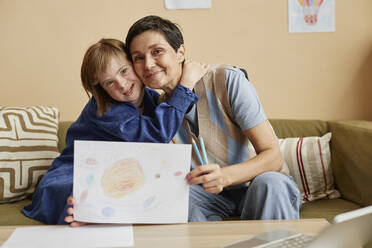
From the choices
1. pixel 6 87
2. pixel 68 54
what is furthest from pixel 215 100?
pixel 6 87

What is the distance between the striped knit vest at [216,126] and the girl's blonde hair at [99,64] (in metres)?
0.31

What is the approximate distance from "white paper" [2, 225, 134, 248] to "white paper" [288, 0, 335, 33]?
5.09 ft

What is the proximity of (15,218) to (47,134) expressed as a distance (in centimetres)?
47

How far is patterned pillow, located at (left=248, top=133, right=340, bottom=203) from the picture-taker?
1822 mm

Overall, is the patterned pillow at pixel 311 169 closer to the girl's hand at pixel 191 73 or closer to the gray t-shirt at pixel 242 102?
the gray t-shirt at pixel 242 102

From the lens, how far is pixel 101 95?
156cm

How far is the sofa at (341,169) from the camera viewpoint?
162cm

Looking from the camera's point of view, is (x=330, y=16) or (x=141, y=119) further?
(x=330, y=16)

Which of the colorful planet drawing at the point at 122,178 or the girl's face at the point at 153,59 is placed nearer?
the colorful planet drawing at the point at 122,178

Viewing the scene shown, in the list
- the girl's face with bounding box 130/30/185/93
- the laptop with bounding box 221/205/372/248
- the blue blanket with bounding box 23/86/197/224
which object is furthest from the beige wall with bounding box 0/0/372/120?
the laptop with bounding box 221/205/372/248

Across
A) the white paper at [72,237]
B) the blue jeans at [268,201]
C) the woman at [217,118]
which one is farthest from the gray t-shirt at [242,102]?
the white paper at [72,237]

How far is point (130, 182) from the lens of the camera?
107 cm

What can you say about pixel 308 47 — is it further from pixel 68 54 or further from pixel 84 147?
pixel 84 147

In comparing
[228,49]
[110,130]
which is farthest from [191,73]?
[228,49]
